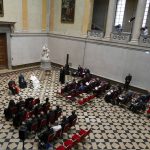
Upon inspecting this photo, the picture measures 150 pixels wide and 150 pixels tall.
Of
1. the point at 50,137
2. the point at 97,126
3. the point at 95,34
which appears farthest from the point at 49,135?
the point at 95,34

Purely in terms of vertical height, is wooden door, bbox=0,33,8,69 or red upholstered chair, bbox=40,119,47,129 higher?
wooden door, bbox=0,33,8,69

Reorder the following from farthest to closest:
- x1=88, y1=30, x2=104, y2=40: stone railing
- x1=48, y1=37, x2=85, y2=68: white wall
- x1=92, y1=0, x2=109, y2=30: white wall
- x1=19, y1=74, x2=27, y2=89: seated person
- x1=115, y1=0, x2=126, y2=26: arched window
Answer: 1. x1=92, y1=0, x2=109, y2=30: white wall
2. x1=115, y1=0, x2=126, y2=26: arched window
3. x1=48, y1=37, x2=85, y2=68: white wall
4. x1=88, y1=30, x2=104, y2=40: stone railing
5. x1=19, y1=74, x2=27, y2=89: seated person

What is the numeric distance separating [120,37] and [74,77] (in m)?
4.80

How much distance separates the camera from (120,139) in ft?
24.2

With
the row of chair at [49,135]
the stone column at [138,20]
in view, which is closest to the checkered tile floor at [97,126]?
the row of chair at [49,135]

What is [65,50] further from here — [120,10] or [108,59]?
[120,10]

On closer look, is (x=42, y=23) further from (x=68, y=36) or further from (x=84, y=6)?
(x=84, y=6)

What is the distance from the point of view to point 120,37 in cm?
1260

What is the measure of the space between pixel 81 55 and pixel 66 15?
3772 millimetres

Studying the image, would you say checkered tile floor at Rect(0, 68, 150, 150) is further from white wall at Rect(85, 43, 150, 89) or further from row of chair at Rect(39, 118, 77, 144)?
white wall at Rect(85, 43, 150, 89)

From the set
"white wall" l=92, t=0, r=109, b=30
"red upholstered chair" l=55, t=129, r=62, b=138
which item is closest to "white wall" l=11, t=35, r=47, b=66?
"white wall" l=92, t=0, r=109, b=30

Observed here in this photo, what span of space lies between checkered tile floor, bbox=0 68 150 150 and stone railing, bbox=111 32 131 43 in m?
4.58

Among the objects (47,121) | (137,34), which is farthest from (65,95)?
(137,34)

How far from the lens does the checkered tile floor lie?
271 inches
